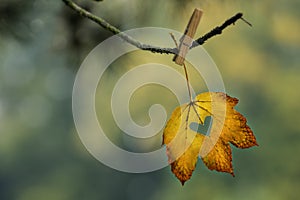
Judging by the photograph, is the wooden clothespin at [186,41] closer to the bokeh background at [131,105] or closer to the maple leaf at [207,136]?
the maple leaf at [207,136]

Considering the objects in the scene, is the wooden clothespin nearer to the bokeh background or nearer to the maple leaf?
the maple leaf

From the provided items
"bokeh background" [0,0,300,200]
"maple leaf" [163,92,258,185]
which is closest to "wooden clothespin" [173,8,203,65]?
"maple leaf" [163,92,258,185]

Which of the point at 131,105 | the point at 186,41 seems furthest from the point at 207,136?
the point at 131,105

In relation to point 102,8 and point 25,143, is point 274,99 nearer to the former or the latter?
point 25,143

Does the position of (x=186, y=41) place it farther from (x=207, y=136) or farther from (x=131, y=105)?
(x=131, y=105)

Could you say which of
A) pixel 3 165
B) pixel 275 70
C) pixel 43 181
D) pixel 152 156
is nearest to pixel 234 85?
pixel 275 70

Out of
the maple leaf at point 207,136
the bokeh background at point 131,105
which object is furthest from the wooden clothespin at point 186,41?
the bokeh background at point 131,105
